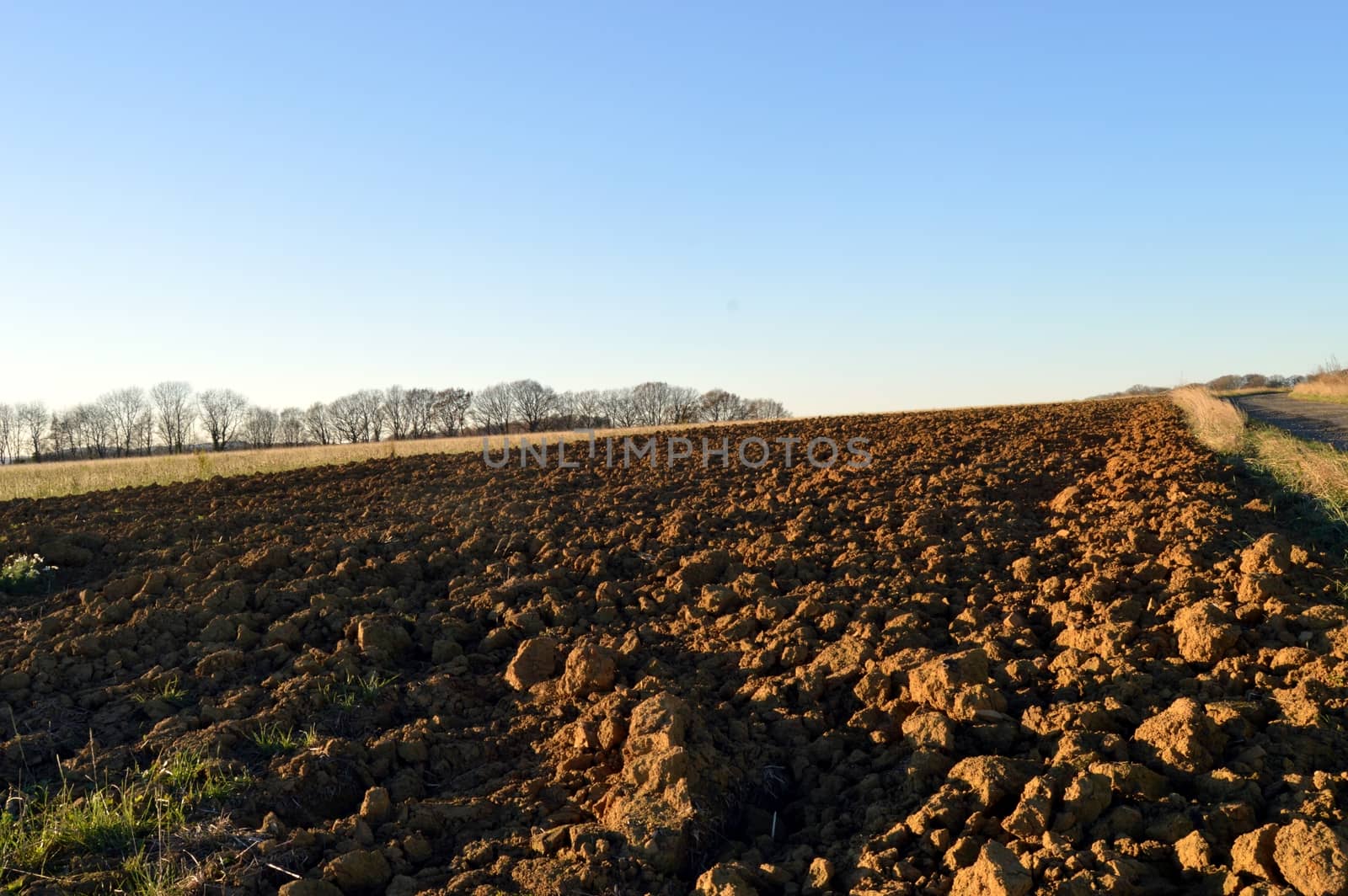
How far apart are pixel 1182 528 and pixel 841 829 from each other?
13.8ft

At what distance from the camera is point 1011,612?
536cm

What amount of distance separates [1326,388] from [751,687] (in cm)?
3891

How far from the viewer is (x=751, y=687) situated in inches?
192

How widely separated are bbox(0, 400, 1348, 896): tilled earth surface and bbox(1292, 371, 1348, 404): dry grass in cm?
2852

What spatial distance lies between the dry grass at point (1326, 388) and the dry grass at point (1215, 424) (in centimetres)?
1578

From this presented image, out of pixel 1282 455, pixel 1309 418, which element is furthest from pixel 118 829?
pixel 1309 418

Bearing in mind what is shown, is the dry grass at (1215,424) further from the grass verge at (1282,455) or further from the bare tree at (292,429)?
the bare tree at (292,429)

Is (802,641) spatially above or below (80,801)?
above

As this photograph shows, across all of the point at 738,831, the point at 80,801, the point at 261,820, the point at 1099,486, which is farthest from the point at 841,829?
the point at 1099,486

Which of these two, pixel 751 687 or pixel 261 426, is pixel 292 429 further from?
pixel 751 687

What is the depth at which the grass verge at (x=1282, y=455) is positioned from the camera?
730 cm

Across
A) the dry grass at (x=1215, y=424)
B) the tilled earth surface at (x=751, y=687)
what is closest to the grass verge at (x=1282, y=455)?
the dry grass at (x=1215, y=424)

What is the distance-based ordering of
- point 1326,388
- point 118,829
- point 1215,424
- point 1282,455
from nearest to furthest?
point 118,829 → point 1282,455 → point 1215,424 → point 1326,388

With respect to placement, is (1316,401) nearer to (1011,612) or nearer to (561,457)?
(561,457)
